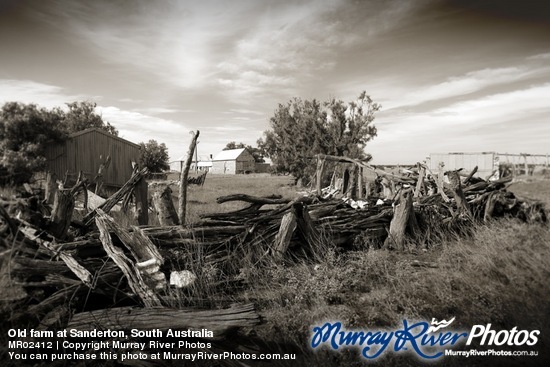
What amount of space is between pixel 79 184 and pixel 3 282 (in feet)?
4.32

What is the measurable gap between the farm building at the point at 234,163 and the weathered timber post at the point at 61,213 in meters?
60.6

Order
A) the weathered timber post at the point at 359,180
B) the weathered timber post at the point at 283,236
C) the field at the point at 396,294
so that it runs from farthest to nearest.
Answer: the weathered timber post at the point at 359,180, the weathered timber post at the point at 283,236, the field at the point at 396,294

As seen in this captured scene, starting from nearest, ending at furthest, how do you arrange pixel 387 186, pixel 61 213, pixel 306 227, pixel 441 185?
pixel 61 213
pixel 306 227
pixel 441 185
pixel 387 186

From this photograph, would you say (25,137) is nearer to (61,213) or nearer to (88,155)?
(88,155)

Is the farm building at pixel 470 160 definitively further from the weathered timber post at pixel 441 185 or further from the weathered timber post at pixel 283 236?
the weathered timber post at pixel 283 236

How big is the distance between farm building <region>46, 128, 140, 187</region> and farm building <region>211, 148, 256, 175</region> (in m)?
40.0

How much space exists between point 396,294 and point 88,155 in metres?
23.3

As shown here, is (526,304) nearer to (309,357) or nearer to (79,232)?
(309,357)

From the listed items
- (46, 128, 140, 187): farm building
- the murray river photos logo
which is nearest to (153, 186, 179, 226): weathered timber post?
the murray river photos logo

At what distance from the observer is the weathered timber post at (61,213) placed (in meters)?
3.36

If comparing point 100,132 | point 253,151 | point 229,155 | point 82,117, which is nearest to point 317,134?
point 100,132

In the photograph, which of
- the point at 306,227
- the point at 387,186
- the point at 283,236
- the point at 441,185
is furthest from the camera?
the point at 387,186

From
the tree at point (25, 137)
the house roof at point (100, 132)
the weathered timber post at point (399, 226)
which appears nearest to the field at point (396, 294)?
the weathered timber post at point (399, 226)

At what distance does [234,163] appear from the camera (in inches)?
2559
